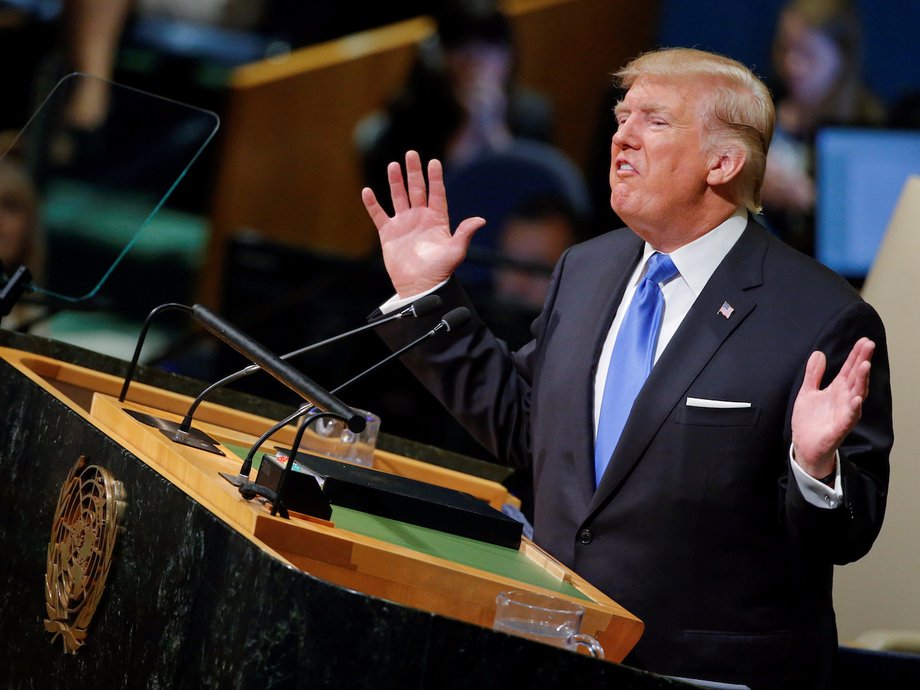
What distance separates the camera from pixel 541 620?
1570mm

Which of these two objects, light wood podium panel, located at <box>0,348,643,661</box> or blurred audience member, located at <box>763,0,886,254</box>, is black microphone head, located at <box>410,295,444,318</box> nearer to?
light wood podium panel, located at <box>0,348,643,661</box>

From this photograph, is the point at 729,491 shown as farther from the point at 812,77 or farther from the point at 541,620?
the point at 812,77

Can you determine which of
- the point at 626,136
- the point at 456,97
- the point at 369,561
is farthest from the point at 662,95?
the point at 456,97

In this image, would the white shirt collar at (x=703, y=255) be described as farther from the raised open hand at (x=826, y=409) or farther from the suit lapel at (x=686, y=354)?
the raised open hand at (x=826, y=409)

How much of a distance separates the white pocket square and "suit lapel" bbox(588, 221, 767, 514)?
2 cm

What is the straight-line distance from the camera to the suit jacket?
6.77ft

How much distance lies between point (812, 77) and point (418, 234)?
13.7 ft

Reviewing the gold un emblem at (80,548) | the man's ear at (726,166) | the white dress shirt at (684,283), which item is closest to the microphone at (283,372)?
the gold un emblem at (80,548)

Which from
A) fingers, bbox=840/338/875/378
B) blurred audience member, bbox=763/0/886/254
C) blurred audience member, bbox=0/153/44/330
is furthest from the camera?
blurred audience member, bbox=763/0/886/254

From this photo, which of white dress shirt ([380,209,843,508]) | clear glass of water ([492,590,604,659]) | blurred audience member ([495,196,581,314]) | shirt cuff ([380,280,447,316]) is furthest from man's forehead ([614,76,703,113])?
blurred audience member ([495,196,581,314])

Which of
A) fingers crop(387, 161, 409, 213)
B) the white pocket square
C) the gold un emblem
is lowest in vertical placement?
the gold un emblem

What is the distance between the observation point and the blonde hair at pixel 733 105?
2.37 metres

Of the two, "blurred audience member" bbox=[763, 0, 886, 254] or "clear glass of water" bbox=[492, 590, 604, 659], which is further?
"blurred audience member" bbox=[763, 0, 886, 254]

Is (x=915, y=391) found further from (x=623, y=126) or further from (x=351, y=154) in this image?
(x=351, y=154)
